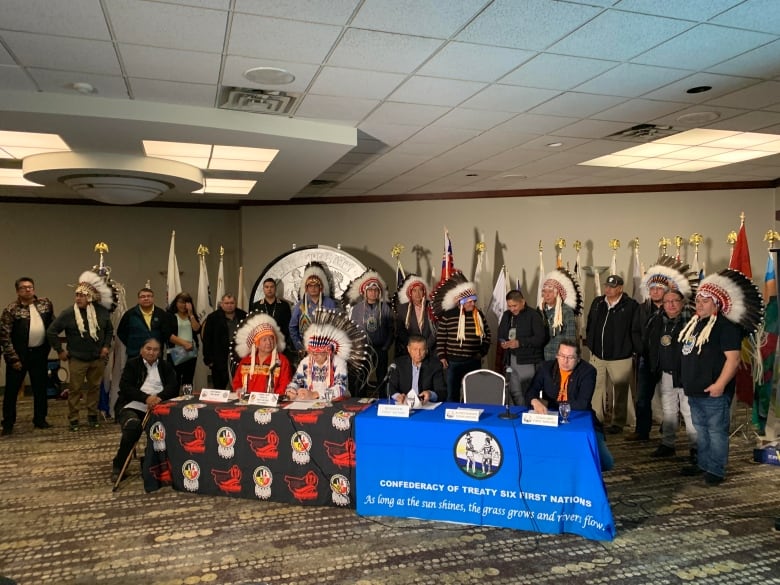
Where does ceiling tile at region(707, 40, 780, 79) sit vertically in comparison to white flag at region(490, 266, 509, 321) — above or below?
above

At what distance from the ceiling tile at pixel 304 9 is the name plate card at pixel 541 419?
7.30 ft

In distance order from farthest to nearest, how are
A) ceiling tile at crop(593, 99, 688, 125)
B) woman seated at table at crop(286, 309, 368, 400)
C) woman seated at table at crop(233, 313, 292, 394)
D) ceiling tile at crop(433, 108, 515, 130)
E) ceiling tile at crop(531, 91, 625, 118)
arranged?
woman seated at table at crop(233, 313, 292, 394), woman seated at table at crop(286, 309, 368, 400), ceiling tile at crop(433, 108, 515, 130), ceiling tile at crop(593, 99, 688, 125), ceiling tile at crop(531, 91, 625, 118)

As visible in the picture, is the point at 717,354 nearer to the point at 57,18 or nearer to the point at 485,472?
the point at 485,472

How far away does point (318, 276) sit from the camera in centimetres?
640

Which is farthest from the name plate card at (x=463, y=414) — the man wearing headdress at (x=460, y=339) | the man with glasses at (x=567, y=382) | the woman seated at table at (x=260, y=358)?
the man wearing headdress at (x=460, y=339)

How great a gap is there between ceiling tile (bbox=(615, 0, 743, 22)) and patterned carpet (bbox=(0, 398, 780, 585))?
260cm

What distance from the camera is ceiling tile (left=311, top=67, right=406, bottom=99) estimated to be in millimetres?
3270

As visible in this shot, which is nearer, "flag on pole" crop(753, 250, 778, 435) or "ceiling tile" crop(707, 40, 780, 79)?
"ceiling tile" crop(707, 40, 780, 79)

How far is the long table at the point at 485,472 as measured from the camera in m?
3.13

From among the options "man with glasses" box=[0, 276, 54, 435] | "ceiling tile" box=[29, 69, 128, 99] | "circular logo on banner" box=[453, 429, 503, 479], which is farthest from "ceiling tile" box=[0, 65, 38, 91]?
"circular logo on banner" box=[453, 429, 503, 479]

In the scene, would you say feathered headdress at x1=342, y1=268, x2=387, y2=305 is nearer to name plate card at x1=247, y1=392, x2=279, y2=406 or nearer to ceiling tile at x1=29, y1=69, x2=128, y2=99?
name plate card at x1=247, y1=392, x2=279, y2=406

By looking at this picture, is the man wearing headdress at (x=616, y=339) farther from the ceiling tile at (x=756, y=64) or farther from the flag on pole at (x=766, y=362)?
the ceiling tile at (x=756, y=64)

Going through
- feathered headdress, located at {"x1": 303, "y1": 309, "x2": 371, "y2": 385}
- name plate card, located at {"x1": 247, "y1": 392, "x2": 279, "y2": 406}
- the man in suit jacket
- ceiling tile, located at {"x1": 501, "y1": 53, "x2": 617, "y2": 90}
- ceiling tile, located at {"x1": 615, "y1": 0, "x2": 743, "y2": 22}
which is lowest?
name plate card, located at {"x1": 247, "y1": 392, "x2": 279, "y2": 406}

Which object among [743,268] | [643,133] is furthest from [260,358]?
[743,268]
